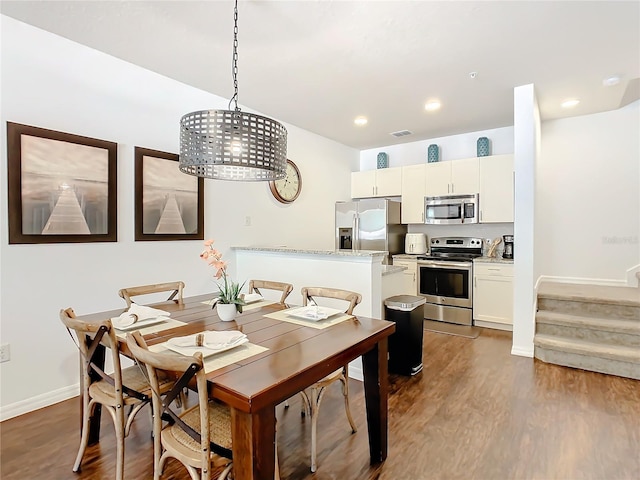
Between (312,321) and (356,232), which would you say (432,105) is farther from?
(312,321)

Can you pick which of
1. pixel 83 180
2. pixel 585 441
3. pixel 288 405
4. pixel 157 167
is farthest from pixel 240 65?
pixel 585 441

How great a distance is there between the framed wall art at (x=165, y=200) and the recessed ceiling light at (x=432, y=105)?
2573 millimetres

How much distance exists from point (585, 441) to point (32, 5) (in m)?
4.36

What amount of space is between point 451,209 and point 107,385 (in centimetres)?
439

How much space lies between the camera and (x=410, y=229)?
564 centimetres

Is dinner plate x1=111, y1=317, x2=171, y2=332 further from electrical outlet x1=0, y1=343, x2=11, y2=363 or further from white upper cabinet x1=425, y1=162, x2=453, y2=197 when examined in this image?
white upper cabinet x1=425, y1=162, x2=453, y2=197

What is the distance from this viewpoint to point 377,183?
5598 mm

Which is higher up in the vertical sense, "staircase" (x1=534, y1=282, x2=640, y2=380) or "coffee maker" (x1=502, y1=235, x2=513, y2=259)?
"coffee maker" (x1=502, y1=235, x2=513, y2=259)

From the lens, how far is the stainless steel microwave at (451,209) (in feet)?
15.4

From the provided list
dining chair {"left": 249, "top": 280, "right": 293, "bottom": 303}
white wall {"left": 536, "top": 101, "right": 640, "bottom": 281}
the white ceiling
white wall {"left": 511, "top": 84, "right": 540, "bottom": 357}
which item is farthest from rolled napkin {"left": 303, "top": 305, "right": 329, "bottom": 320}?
white wall {"left": 536, "top": 101, "right": 640, "bottom": 281}

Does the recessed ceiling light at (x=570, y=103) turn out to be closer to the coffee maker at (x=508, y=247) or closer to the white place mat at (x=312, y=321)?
the coffee maker at (x=508, y=247)

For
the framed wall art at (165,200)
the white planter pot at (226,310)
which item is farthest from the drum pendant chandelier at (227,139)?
the framed wall art at (165,200)

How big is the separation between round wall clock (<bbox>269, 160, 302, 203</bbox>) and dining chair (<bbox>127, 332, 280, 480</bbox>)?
314cm

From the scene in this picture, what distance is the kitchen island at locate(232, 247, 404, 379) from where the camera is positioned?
118 inches
